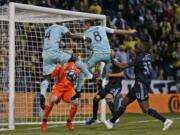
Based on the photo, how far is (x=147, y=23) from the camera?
27969 millimetres

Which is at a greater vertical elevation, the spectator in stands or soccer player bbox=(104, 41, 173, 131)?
the spectator in stands

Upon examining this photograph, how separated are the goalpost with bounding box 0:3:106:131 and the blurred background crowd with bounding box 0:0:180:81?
20.8 feet

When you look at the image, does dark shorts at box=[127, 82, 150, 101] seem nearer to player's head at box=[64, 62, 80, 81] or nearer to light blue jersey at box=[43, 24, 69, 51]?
player's head at box=[64, 62, 80, 81]

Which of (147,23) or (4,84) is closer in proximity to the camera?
(4,84)

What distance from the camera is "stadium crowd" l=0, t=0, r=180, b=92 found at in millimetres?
25469

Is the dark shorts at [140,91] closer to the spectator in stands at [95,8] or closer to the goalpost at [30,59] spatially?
the goalpost at [30,59]

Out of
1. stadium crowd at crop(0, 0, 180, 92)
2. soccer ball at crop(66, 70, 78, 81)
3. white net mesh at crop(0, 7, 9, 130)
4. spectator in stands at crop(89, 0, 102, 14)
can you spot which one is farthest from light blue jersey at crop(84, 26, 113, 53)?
spectator in stands at crop(89, 0, 102, 14)

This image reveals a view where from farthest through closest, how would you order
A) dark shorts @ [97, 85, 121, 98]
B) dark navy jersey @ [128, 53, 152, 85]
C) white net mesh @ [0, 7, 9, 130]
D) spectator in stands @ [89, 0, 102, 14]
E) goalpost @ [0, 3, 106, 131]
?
spectator in stands @ [89, 0, 102, 14]
goalpost @ [0, 3, 106, 131]
white net mesh @ [0, 7, 9, 130]
dark shorts @ [97, 85, 121, 98]
dark navy jersey @ [128, 53, 152, 85]

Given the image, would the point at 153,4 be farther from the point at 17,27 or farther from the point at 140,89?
the point at 140,89

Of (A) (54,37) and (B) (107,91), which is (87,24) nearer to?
(A) (54,37)

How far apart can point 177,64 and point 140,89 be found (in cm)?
1291

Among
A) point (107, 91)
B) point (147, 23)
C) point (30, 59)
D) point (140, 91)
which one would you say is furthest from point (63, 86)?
point (147, 23)

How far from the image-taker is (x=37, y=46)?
57.4 feet

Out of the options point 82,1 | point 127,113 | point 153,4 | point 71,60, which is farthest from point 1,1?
point 71,60
